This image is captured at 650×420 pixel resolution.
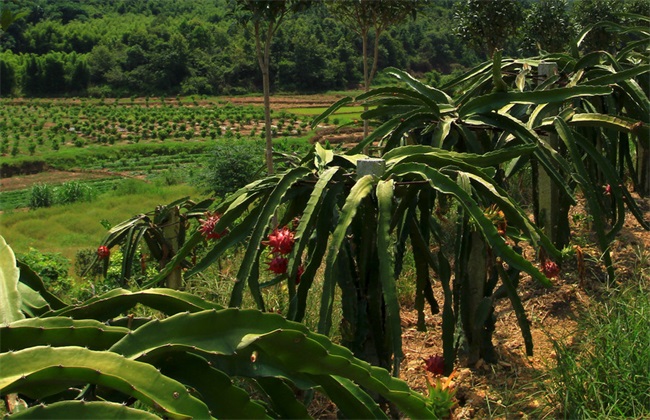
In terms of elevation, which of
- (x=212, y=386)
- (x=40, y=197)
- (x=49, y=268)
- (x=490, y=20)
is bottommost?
(x=40, y=197)

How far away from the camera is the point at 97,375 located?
133 cm

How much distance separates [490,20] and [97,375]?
516 inches

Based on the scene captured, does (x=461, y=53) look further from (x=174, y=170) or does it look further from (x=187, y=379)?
(x=187, y=379)

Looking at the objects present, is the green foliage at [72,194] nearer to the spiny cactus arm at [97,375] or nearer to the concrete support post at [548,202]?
the concrete support post at [548,202]

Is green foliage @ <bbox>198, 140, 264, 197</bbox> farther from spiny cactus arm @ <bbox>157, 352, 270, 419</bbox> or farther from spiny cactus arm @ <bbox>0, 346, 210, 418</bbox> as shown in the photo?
spiny cactus arm @ <bbox>0, 346, 210, 418</bbox>

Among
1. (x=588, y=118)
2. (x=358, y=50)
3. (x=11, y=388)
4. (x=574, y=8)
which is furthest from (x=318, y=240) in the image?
(x=358, y=50)

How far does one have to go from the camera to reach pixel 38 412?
1.22m

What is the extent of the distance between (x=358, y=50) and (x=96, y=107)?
22.1m

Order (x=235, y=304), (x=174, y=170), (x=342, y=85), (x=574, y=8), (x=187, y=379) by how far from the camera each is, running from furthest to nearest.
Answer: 1. (x=342, y=85)
2. (x=174, y=170)
3. (x=574, y=8)
4. (x=235, y=304)
5. (x=187, y=379)

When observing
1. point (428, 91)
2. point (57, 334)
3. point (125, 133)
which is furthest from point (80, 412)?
point (125, 133)

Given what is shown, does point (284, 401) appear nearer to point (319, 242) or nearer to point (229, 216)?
point (319, 242)

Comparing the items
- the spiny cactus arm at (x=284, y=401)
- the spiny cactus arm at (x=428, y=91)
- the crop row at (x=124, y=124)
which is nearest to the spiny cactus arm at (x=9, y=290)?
the spiny cactus arm at (x=284, y=401)

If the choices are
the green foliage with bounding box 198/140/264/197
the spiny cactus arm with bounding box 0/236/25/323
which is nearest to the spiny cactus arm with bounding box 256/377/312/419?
the spiny cactus arm with bounding box 0/236/25/323

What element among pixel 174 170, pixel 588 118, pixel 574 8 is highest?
pixel 574 8
